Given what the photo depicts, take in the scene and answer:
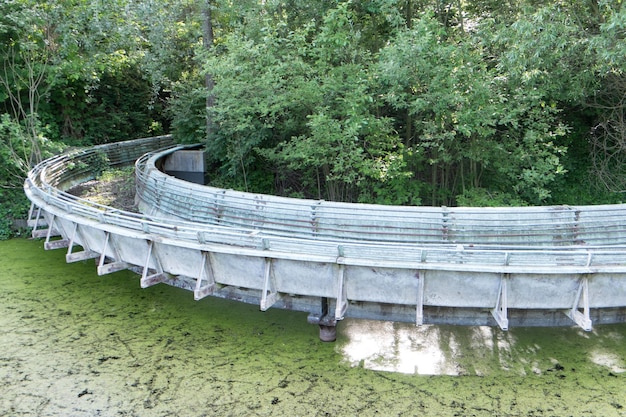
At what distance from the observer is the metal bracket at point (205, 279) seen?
755cm

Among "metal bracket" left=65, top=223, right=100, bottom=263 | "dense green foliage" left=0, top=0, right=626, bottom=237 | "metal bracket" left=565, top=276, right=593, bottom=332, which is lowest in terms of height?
"metal bracket" left=65, top=223, right=100, bottom=263

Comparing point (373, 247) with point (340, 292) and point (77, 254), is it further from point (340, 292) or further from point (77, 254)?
point (77, 254)

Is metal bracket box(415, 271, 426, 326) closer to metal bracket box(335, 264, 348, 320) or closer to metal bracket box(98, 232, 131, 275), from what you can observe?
metal bracket box(335, 264, 348, 320)

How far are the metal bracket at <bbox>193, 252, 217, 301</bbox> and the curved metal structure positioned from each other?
0.02 m

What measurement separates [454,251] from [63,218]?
23.5 feet

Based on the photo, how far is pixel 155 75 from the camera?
15547 mm

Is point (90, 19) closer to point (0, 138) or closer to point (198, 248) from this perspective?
point (0, 138)

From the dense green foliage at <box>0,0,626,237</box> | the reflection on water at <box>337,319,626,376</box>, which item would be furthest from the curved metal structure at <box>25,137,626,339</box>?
the dense green foliage at <box>0,0,626,237</box>

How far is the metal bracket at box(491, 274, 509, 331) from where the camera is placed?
6711mm

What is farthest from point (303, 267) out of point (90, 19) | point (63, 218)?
point (90, 19)

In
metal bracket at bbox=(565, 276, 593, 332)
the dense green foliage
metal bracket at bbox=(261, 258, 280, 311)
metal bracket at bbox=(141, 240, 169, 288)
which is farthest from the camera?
the dense green foliage

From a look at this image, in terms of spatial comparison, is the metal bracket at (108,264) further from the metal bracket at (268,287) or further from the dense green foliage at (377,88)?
the dense green foliage at (377,88)

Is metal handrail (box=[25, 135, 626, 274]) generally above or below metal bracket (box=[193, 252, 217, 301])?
above

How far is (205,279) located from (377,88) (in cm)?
613
